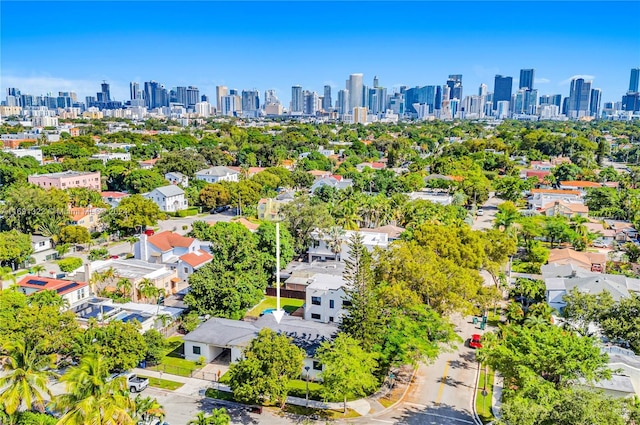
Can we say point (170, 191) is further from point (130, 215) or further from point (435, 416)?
point (435, 416)

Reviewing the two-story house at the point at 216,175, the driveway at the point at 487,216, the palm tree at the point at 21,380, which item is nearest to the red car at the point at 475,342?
the palm tree at the point at 21,380

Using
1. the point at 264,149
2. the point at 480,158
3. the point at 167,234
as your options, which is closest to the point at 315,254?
the point at 167,234

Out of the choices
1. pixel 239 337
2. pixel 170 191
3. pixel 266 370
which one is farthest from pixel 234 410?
A: pixel 170 191

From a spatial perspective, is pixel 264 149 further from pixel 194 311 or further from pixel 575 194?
pixel 194 311

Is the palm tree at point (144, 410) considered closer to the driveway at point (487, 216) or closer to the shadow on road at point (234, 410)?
the shadow on road at point (234, 410)

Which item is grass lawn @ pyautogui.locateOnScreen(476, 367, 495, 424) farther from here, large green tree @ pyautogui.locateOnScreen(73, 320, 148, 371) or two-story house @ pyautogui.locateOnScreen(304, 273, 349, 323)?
large green tree @ pyautogui.locateOnScreen(73, 320, 148, 371)

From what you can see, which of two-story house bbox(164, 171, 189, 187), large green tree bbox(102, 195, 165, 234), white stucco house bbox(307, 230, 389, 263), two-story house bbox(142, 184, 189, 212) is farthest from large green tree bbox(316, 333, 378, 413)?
two-story house bbox(164, 171, 189, 187)

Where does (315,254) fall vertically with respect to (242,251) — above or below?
below
